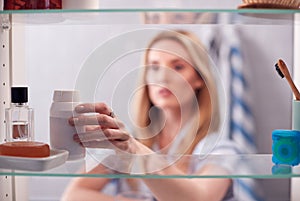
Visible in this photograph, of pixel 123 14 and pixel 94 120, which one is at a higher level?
pixel 123 14

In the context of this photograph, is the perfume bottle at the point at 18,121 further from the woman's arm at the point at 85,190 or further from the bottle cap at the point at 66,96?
the woman's arm at the point at 85,190

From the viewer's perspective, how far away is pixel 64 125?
57 centimetres

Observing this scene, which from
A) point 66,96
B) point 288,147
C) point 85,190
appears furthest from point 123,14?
point 85,190

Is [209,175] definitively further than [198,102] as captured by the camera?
No

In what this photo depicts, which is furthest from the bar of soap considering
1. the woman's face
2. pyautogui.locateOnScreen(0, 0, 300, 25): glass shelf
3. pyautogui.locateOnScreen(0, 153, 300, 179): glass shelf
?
the woman's face

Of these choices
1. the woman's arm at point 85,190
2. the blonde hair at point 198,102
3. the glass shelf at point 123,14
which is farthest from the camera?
the woman's arm at point 85,190

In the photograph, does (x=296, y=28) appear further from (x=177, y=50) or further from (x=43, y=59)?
(x=43, y=59)

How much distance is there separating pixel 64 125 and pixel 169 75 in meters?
0.23

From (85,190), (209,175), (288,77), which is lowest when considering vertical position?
(85,190)

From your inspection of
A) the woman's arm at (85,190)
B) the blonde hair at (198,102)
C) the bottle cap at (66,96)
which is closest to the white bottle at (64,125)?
the bottle cap at (66,96)

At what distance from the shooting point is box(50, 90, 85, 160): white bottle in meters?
0.57

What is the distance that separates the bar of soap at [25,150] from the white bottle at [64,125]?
4 cm

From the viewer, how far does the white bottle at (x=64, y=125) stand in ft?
1.87

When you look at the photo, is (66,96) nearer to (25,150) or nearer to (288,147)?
(25,150)
